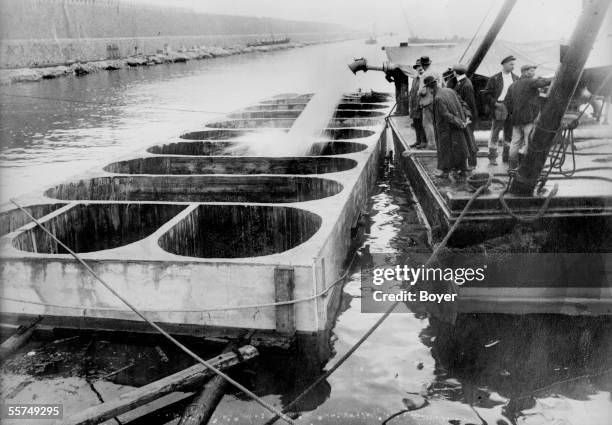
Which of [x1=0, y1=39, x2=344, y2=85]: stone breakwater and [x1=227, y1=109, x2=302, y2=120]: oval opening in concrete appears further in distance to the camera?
[x1=0, y1=39, x2=344, y2=85]: stone breakwater

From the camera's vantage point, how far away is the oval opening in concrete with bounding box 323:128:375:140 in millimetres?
19688

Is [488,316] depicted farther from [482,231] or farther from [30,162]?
[30,162]

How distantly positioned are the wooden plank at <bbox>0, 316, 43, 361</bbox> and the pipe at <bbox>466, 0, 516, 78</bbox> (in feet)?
41.2

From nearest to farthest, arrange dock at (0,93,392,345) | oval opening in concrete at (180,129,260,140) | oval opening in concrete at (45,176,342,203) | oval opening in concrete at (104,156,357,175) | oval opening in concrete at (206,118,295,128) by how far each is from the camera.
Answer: dock at (0,93,392,345), oval opening in concrete at (45,176,342,203), oval opening in concrete at (104,156,357,175), oval opening in concrete at (180,129,260,140), oval opening in concrete at (206,118,295,128)

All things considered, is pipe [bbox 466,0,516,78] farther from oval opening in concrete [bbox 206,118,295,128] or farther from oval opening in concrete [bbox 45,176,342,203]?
oval opening in concrete [bbox 206,118,295,128]

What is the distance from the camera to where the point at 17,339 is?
840cm

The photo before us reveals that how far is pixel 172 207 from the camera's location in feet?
37.3

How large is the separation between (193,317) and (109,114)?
30826 millimetres

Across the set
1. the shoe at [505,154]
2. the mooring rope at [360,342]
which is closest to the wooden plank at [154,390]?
the mooring rope at [360,342]

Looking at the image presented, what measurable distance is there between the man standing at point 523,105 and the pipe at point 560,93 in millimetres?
2121

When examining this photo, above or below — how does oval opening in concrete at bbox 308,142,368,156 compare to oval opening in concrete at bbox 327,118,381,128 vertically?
below

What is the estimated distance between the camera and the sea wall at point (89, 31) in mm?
58000

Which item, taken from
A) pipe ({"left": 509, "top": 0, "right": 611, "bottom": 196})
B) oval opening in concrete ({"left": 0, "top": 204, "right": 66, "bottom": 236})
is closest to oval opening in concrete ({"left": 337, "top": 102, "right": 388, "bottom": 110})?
oval opening in concrete ({"left": 0, "top": 204, "right": 66, "bottom": 236})

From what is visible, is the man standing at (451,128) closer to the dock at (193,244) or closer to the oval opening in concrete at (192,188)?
the dock at (193,244)
